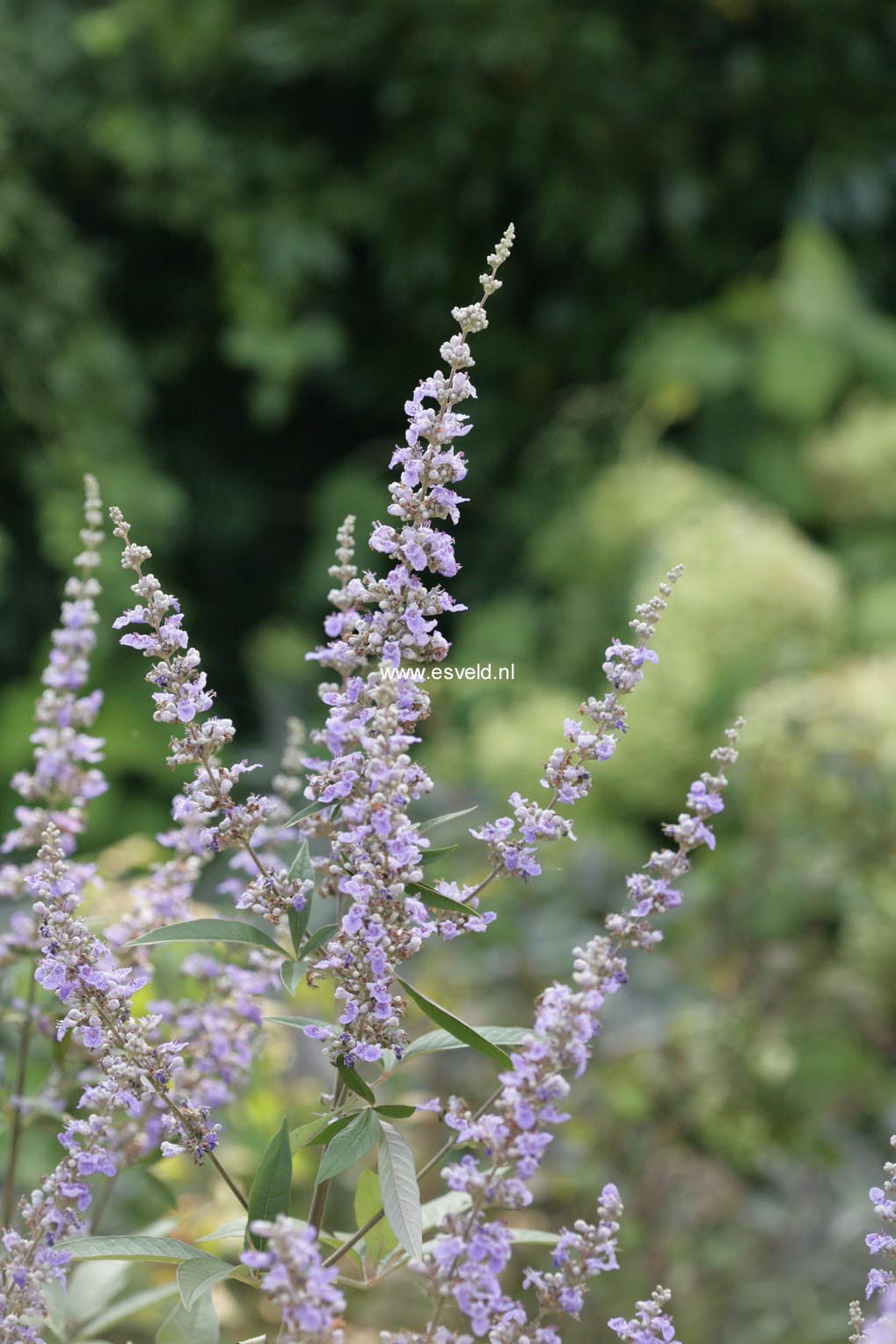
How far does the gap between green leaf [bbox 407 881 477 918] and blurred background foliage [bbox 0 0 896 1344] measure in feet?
6.54

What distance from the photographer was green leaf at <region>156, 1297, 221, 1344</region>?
928 mm

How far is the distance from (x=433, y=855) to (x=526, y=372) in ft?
15.2

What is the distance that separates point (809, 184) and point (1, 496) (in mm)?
3270

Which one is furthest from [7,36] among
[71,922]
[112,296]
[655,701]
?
[71,922]

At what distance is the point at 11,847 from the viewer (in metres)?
1.19

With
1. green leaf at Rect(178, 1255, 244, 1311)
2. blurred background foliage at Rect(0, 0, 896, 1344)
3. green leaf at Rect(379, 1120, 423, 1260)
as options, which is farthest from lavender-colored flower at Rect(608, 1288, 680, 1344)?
blurred background foliage at Rect(0, 0, 896, 1344)

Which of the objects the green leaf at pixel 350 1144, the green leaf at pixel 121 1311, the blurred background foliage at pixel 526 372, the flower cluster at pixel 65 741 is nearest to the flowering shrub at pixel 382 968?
the green leaf at pixel 350 1144

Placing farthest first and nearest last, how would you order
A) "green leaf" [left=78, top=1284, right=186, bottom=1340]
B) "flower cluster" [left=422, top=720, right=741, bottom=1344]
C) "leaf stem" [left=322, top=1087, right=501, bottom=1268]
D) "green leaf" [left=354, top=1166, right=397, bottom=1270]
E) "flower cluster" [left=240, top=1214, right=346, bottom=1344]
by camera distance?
"green leaf" [left=78, top=1284, right=186, bottom=1340], "green leaf" [left=354, top=1166, right=397, bottom=1270], "leaf stem" [left=322, top=1087, right=501, bottom=1268], "flower cluster" [left=422, top=720, right=741, bottom=1344], "flower cluster" [left=240, top=1214, right=346, bottom=1344]

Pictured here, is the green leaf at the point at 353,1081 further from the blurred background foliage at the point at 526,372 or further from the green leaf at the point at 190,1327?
the blurred background foliage at the point at 526,372

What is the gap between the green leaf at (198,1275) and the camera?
0.77 m

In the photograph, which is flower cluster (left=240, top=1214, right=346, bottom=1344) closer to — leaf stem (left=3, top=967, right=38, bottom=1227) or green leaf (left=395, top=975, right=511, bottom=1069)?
green leaf (left=395, top=975, right=511, bottom=1069)

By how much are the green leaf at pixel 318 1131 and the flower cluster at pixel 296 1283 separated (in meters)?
0.17

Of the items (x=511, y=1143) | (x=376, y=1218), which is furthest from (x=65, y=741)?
(x=511, y=1143)

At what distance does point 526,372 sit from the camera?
5312mm
